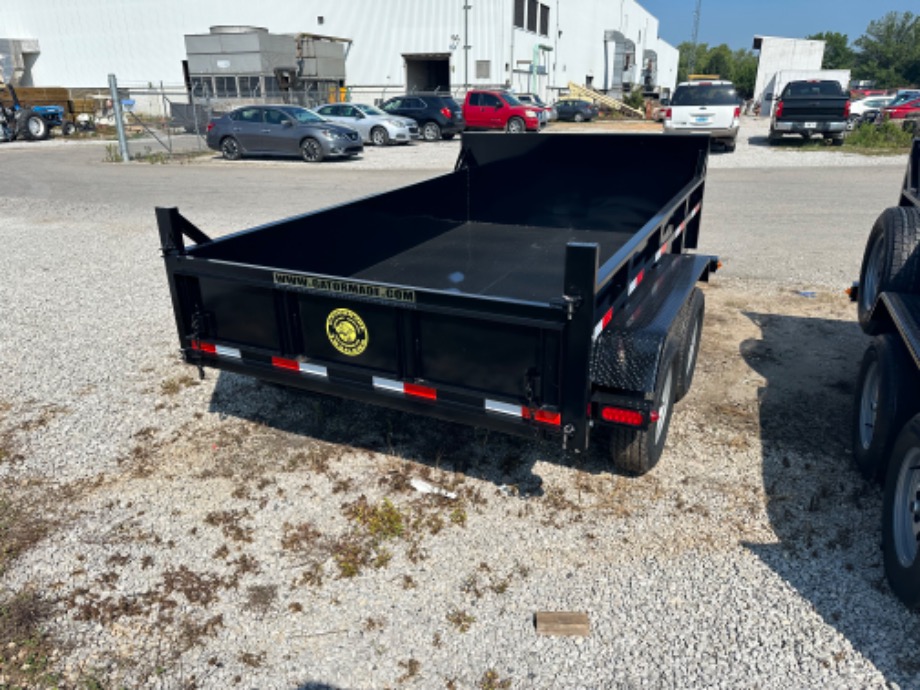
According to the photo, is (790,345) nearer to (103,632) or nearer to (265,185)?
(103,632)

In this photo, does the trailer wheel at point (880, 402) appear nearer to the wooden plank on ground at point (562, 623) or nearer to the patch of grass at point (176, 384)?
the wooden plank on ground at point (562, 623)

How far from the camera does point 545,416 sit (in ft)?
10.3

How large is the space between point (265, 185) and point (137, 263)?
6735 millimetres

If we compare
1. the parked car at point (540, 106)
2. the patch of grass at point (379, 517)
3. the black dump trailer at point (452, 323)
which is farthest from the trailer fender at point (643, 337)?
the parked car at point (540, 106)

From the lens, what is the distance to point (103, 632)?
2.89m

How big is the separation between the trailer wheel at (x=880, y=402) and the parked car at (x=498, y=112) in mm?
21801

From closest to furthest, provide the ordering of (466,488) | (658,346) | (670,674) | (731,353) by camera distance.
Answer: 1. (670,674)
2. (658,346)
3. (466,488)
4. (731,353)

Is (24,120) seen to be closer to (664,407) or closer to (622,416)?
(664,407)

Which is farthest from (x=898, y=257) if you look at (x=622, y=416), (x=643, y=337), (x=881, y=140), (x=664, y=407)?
(x=881, y=140)

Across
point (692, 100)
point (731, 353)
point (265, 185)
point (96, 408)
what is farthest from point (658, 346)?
point (692, 100)

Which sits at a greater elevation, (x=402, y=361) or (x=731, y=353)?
(x=402, y=361)

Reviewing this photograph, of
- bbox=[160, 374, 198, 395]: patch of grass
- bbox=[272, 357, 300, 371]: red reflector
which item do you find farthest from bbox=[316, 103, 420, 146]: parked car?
bbox=[272, 357, 300, 371]: red reflector

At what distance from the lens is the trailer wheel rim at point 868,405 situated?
12.7 ft

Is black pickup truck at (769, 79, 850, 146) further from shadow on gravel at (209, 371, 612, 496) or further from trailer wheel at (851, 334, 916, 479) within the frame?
shadow on gravel at (209, 371, 612, 496)
